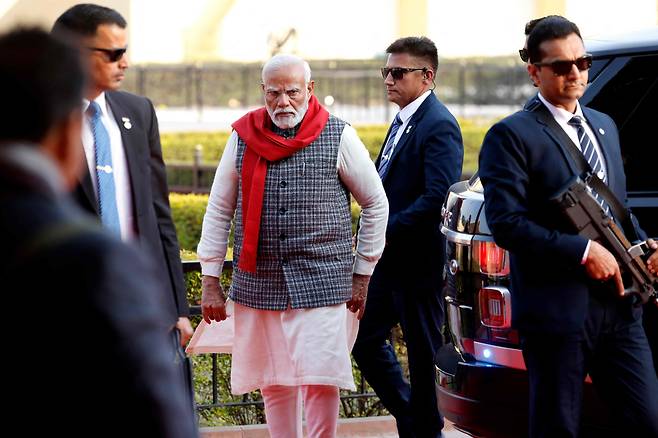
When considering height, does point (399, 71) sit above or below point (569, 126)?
above

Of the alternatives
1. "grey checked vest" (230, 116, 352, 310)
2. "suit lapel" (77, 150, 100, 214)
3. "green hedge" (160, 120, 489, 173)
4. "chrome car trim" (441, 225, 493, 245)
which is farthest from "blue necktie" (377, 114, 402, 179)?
"green hedge" (160, 120, 489, 173)

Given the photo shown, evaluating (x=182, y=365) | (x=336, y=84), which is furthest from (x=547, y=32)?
(x=336, y=84)

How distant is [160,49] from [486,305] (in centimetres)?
2606

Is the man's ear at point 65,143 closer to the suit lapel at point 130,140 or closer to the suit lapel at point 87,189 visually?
the suit lapel at point 87,189

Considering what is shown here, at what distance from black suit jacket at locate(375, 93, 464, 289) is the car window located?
1001 millimetres

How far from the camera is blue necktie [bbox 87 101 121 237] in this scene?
4293mm

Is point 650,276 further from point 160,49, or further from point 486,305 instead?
point 160,49

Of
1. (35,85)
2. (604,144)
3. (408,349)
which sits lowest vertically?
Result: (408,349)

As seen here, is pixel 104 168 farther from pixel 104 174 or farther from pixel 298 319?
pixel 298 319

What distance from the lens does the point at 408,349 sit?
6.06 meters

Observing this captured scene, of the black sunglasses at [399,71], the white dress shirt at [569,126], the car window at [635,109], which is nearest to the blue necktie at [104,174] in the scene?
the white dress shirt at [569,126]

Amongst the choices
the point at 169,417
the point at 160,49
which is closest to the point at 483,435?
the point at 169,417

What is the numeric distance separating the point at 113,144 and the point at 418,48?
2.27 metres

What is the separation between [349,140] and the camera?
538cm
